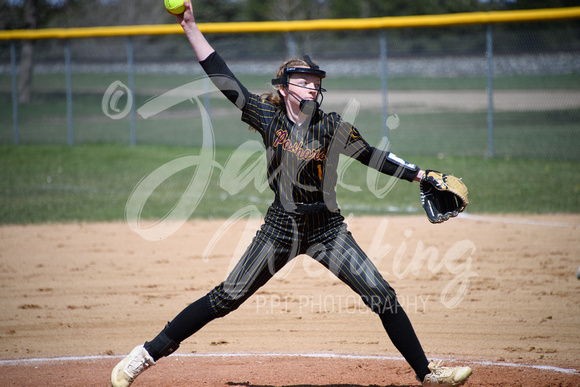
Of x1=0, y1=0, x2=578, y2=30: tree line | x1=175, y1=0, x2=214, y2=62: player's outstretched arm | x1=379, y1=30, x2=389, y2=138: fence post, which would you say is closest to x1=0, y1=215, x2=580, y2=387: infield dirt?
x1=175, y1=0, x2=214, y2=62: player's outstretched arm

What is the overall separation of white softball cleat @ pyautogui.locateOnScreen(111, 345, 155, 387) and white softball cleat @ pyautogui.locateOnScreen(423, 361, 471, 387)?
1.50 meters

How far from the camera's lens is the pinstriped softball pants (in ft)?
10.6

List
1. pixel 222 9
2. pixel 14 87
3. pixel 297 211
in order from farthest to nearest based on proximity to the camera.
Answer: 1. pixel 222 9
2. pixel 14 87
3. pixel 297 211

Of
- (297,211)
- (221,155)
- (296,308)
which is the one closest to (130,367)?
(297,211)

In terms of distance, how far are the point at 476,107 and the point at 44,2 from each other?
50.5 feet

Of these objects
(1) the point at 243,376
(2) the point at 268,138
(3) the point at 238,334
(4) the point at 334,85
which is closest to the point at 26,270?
(3) the point at 238,334

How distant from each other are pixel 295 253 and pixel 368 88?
13.3m

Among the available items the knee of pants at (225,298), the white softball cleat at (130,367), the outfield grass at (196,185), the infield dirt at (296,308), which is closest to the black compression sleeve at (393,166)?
the knee of pants at (225,298)

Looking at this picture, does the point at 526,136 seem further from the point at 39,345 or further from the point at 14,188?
the point at 39,345

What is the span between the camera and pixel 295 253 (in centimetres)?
335

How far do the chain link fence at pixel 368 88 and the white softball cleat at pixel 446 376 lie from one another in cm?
972

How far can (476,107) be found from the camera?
55.1 ft

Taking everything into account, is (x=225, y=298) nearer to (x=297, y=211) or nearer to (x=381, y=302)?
(x=297, y=211)

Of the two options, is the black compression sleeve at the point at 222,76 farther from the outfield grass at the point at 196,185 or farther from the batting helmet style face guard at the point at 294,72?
the outfield grass at the point at 196,185
